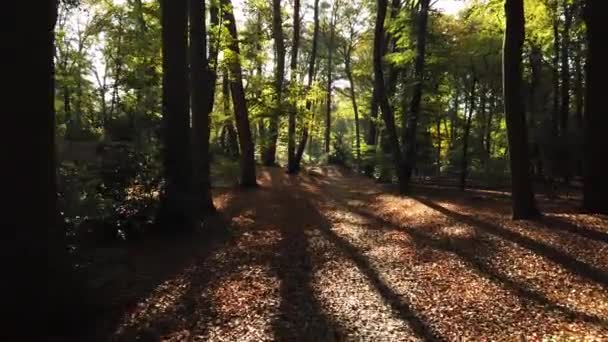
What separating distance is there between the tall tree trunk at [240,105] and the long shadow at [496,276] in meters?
7.72

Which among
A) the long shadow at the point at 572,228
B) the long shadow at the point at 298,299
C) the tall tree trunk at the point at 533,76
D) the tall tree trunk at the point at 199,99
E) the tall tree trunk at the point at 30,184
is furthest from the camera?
the tall tree trunk at the point at 533,76

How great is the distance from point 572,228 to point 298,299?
17.0ft

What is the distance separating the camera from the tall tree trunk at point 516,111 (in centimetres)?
865

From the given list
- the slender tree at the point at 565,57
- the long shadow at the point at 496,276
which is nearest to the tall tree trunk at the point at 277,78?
the long shadow at the point at 496,276

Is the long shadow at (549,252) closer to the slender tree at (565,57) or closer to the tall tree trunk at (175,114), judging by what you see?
the tall tree trunk at (175,114)

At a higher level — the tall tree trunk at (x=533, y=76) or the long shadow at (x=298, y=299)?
the tall tree trunk at (x=533, y=76)

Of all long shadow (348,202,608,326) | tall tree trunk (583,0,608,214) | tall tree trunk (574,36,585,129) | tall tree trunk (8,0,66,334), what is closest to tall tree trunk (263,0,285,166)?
long shadow (348,202,608,326)

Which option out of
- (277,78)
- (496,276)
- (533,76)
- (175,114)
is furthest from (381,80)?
(496,276)

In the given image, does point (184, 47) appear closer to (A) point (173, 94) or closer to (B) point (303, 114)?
(A) point (173, 94)

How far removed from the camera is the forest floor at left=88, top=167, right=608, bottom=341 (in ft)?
15.1

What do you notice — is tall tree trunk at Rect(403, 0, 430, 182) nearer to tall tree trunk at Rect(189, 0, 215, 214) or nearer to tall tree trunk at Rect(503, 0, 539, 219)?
tall tree trunk at Rect(503, 0, 539, 219)

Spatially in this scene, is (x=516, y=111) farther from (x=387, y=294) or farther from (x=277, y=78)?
(x=277, y=78)

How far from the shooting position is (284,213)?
12211mm

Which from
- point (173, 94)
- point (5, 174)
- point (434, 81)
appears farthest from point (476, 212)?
point (5, 174)
